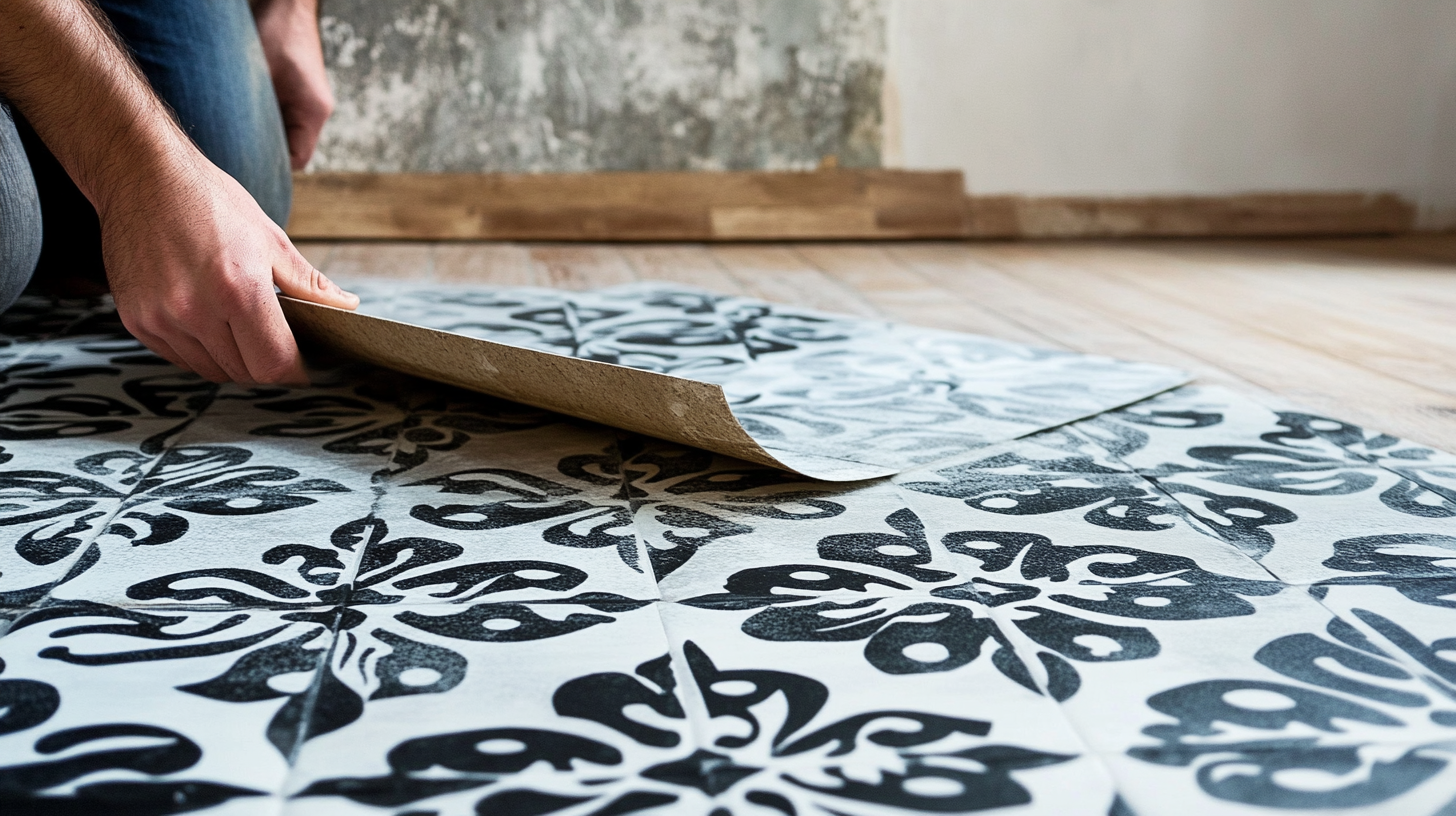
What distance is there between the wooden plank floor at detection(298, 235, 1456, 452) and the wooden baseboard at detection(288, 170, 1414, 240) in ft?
0.23

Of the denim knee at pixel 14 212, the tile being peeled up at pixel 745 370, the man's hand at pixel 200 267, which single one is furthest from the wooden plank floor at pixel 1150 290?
the man's hand at pixel 200 267

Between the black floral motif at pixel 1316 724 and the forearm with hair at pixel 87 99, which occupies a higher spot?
the forearm with hair at pixel 87 99

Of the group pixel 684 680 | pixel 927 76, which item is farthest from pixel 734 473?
pixel 927 76

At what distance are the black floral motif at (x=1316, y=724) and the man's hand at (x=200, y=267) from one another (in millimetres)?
735

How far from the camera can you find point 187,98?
1369 mm

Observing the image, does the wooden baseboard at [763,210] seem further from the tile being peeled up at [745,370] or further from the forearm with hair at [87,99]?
the forearm with hair at [87,99]

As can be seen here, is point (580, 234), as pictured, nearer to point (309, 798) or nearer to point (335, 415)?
point (335, 415)

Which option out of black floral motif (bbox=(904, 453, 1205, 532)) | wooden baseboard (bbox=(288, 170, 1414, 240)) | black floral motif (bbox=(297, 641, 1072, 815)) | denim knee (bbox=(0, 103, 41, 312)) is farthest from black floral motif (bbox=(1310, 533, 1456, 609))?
wooden baseboard (bbox=(288, 170, 1414, 240))

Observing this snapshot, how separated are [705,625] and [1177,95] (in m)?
2.46

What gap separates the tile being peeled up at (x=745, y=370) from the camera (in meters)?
0.85

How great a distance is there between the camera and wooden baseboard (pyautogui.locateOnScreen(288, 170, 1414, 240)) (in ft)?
8.05

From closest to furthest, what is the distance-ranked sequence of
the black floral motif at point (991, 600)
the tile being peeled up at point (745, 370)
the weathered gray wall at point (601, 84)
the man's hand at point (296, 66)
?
the black floral motif at point (991, 600) < the tile being peeled up at point (745, 370) < the man's hand at point (296, 66) < the weathered gray wall at point (601, 84)

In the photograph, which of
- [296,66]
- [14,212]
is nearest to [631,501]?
[14,212]

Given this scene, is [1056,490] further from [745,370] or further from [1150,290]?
[1150,290]
